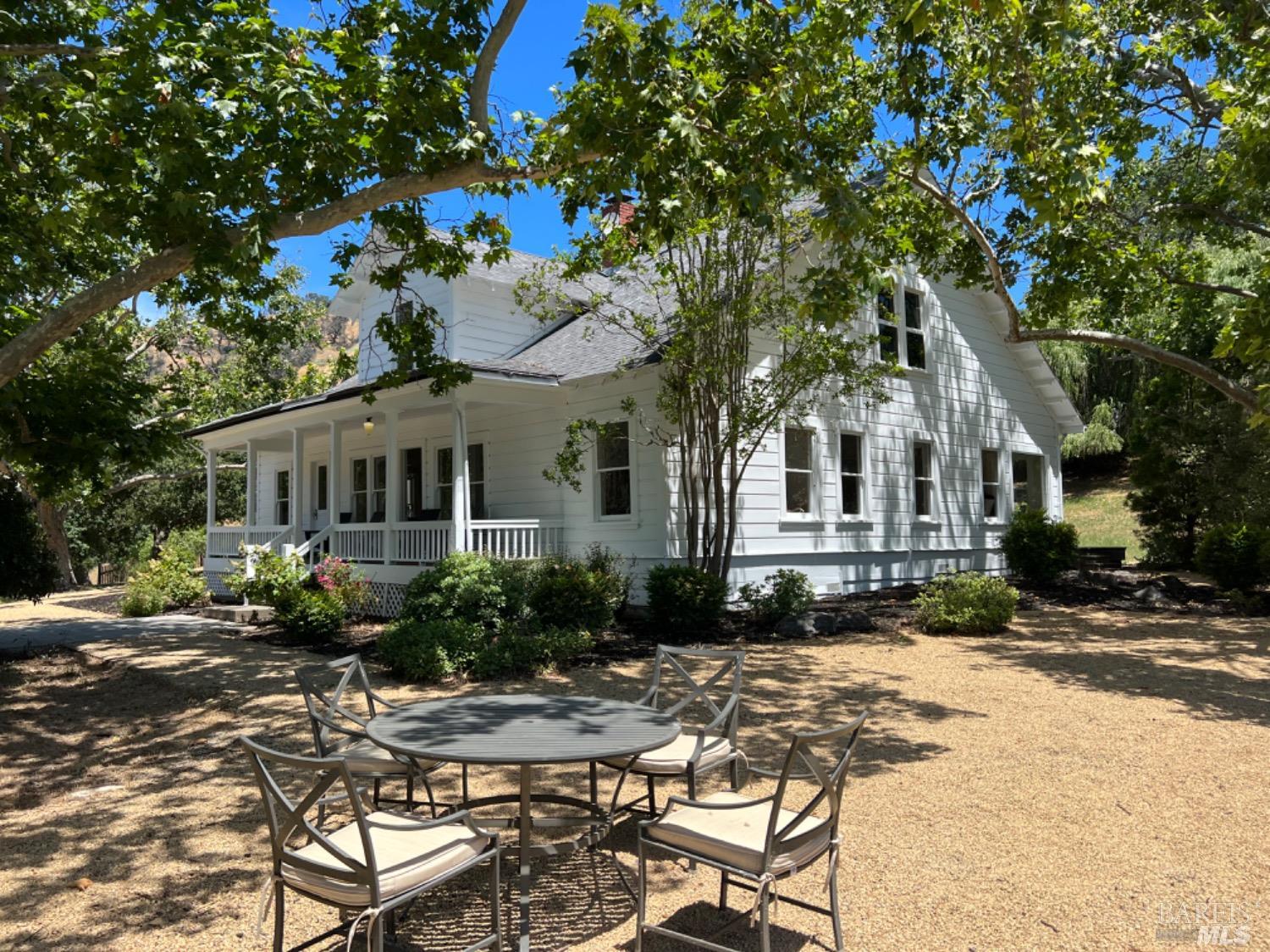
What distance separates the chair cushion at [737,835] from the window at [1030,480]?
19866 millimetres

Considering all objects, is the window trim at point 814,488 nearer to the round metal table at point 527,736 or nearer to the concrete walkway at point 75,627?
the concrete walkway at point 75,627

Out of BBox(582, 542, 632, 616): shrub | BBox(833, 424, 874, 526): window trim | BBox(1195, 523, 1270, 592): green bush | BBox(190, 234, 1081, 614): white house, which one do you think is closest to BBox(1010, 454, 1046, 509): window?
BBox(190, 234, 1081, 614): white house

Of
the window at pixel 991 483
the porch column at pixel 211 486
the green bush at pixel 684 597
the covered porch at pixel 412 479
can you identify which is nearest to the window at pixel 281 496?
the covered porch at pixel 412 479

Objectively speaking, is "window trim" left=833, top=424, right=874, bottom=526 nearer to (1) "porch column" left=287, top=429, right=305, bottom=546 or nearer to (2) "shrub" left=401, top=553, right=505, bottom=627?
(2) "shrub" left=401, top=553, right=505, bottom=627

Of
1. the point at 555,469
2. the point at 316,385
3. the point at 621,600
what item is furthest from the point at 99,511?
the point at 621,600

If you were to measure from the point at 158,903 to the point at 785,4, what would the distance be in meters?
8.17

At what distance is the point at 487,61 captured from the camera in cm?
864

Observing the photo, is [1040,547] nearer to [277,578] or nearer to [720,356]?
[720,356]

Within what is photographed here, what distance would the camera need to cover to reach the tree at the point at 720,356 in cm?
1254

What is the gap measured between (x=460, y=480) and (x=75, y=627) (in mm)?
→ 7688

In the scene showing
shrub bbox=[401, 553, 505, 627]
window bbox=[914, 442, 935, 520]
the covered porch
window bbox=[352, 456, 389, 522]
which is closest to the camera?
shrub bbox=[401, 553, 505, 627]

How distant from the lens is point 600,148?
7.45m

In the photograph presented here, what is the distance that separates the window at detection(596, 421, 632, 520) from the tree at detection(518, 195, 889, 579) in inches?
17.4

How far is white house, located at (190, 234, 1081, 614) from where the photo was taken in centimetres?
1429
